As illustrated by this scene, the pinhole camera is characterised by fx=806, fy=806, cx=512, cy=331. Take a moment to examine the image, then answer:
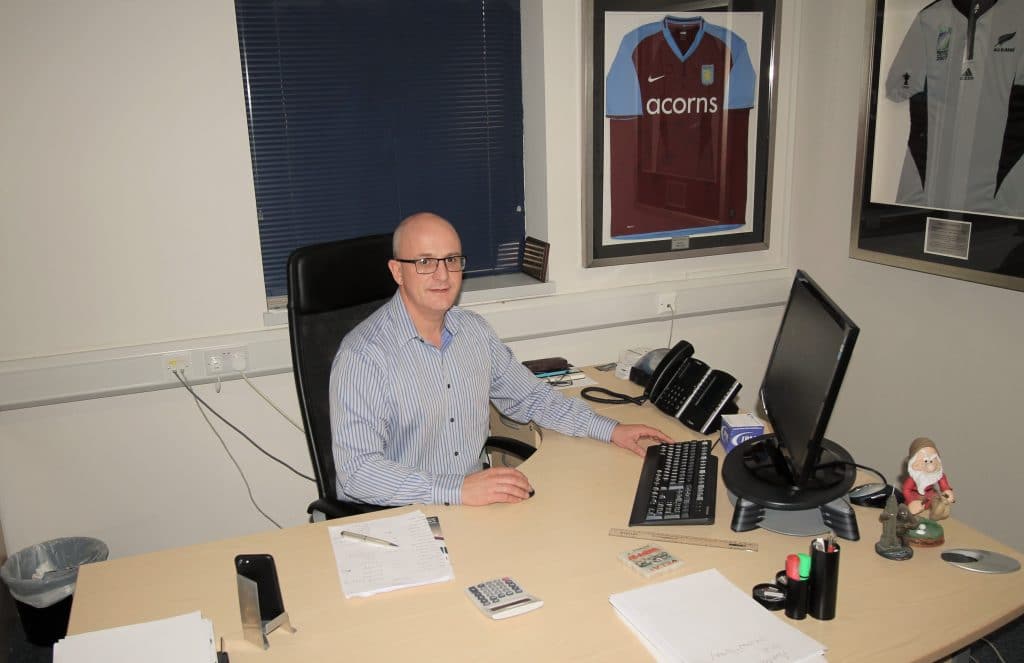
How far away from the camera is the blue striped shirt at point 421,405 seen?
1.93 meters

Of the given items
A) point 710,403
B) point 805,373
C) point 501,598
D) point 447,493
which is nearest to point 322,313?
point 447,493

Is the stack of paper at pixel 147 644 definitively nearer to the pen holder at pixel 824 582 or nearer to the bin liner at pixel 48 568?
the pen holder at pixel 824 582

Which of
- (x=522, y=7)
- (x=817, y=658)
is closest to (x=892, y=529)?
(x=817, y=658)

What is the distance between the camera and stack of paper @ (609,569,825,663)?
1.33m

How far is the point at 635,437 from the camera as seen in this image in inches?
85.1

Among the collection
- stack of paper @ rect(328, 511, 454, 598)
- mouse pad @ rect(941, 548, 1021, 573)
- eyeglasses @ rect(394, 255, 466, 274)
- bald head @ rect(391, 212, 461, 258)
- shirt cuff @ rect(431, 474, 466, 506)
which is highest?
bald head @ rect(391, 212, 461, 258)

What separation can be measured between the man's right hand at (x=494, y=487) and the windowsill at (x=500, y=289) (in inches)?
48.7

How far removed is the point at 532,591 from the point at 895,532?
745mm

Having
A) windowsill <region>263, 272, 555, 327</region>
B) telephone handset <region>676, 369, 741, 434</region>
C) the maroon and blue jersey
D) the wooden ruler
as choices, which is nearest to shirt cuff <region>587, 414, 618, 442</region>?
telephone handset <region>676, 369, 741, 434</region>

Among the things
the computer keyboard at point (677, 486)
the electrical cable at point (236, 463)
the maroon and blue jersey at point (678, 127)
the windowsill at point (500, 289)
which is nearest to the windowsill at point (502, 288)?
the windowsill at point (500, 289)

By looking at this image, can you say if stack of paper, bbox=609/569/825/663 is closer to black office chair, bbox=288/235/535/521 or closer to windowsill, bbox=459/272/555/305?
black office chair, bbox=288/235/535/521

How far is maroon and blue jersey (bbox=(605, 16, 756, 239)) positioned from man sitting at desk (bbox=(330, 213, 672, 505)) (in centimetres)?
113

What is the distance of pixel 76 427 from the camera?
2.68m

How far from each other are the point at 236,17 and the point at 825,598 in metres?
2.45
